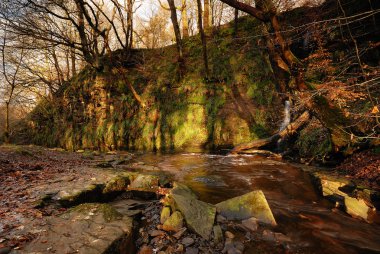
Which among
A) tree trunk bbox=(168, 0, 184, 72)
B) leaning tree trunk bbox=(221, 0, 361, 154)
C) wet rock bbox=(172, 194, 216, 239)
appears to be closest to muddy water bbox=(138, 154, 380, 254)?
wet rock bbox=(172, 194, 216, 239)

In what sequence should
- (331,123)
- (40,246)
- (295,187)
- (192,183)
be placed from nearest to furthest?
(40,246) < (295,187) < (192,183) < (331,123)

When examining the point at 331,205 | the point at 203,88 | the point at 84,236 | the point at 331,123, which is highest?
the point at 203,88

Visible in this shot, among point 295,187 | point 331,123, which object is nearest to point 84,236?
point 295,187

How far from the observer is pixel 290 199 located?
17.6 ft

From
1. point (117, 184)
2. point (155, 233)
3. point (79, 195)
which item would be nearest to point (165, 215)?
point (155, 233)

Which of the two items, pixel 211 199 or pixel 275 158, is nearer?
pixel 211 199

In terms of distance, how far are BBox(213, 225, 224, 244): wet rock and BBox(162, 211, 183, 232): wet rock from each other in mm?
527

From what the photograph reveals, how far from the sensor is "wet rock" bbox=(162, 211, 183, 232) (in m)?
3.69

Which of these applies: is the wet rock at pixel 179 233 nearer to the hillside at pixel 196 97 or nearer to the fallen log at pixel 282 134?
the hillside at pixel 196 97

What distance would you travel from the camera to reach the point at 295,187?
243 inches

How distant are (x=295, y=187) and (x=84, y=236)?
5.18 m

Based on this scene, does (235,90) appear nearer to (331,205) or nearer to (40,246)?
(331,205)

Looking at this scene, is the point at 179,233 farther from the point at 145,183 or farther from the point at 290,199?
the point at 290,199

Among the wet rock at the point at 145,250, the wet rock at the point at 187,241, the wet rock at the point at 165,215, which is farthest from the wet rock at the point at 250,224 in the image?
the wet rock at the point at 145,250
